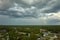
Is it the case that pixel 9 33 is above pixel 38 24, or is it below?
below

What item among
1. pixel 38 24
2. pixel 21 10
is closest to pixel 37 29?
pixel 38 24

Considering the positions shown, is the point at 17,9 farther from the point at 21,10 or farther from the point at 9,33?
the point at 9,33

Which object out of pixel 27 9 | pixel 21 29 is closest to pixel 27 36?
pixel 21 29

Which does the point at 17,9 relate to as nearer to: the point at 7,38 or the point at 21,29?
the point at 21,29

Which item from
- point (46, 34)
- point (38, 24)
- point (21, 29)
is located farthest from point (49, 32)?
point (21, 29)

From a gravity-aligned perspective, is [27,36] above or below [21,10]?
below

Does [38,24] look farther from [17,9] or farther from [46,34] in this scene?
[17,9]

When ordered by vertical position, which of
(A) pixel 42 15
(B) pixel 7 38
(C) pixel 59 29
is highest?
(A) pixel 42 15
